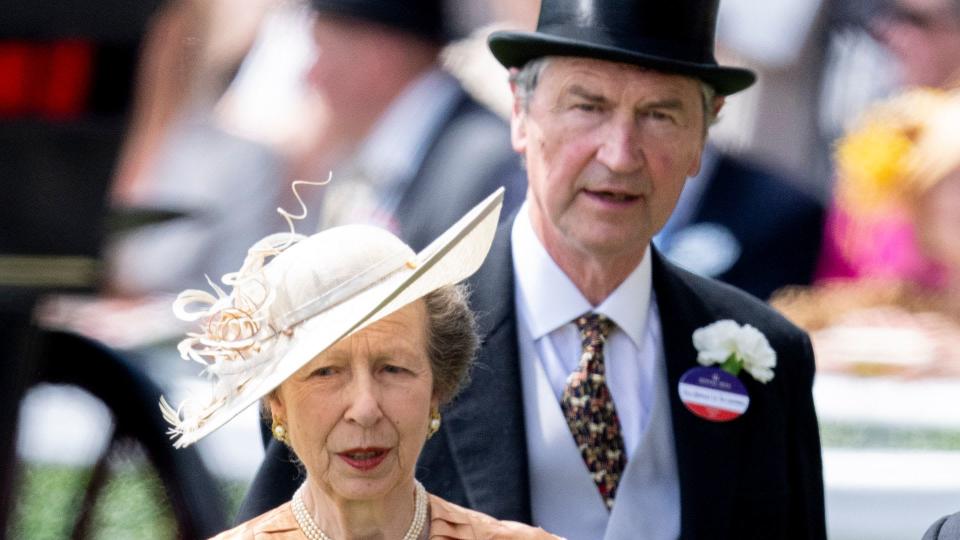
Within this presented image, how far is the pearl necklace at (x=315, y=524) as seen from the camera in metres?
2.54

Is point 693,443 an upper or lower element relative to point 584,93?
lower

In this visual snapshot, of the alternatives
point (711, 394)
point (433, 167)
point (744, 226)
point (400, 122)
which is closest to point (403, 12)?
point (400, 122)

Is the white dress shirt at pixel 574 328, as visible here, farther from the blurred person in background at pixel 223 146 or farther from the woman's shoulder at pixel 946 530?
the blurred person in background at pixel 223 146

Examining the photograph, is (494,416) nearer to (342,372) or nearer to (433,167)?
(342,372)

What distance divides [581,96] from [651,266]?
35 cm

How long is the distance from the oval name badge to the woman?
25.5 inches

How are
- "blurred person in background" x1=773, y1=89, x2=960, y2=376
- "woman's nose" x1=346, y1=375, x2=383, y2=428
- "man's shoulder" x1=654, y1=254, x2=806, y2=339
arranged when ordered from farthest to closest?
1. "blurred person in background" x1=773, y1=89, x2=960, y2=376
2. "man's shoulder" x1=654, y1=254, x2=806, y2=339
3. "woman's nose" x1=346, y1=375, x2=383, y2=428

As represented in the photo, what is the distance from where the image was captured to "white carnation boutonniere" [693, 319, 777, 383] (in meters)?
3.24

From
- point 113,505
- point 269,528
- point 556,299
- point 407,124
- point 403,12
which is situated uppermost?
point 403,12

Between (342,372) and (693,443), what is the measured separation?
811mm

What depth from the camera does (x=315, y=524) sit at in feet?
8.36

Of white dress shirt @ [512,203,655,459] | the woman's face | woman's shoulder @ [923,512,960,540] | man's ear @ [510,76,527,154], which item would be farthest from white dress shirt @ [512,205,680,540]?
the woman's face

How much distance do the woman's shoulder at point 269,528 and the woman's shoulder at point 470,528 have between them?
0.18 metres

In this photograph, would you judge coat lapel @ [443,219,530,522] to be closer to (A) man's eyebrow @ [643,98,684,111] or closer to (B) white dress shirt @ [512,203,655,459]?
(B) white dress shirt @ [512,203,655,459]
